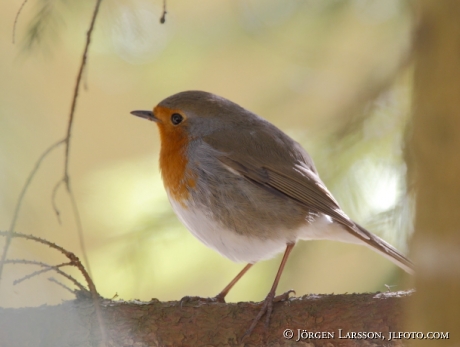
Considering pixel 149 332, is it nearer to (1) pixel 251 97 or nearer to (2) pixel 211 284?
(2) pixel 211 284

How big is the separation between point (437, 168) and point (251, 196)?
196 cm

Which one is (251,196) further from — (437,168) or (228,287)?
(437,168)

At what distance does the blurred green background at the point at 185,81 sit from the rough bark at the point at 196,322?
0.13 m

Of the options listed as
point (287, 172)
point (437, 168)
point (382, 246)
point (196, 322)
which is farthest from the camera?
point (287, 172)

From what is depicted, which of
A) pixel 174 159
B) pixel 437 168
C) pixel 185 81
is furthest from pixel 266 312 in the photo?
pixel 185 81

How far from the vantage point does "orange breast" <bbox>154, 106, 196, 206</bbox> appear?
297 centimetres

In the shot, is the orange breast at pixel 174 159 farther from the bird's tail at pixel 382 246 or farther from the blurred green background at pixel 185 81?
the bird's tail at pixel 382 246

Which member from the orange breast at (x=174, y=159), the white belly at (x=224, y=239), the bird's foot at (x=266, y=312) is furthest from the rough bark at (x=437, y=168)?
the orange breast at (x=174, y=159)

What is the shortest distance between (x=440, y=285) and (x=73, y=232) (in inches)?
121

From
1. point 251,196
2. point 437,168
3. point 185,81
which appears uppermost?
point 185,81

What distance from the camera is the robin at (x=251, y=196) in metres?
2.90

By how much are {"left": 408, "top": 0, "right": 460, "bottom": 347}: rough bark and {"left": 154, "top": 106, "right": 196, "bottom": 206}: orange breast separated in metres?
1.98

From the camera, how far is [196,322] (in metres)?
2.55

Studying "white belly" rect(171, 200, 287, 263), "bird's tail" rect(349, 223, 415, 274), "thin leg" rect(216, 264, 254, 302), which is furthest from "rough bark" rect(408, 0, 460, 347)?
"thin leg" rect(216, 264, 254, 302)
